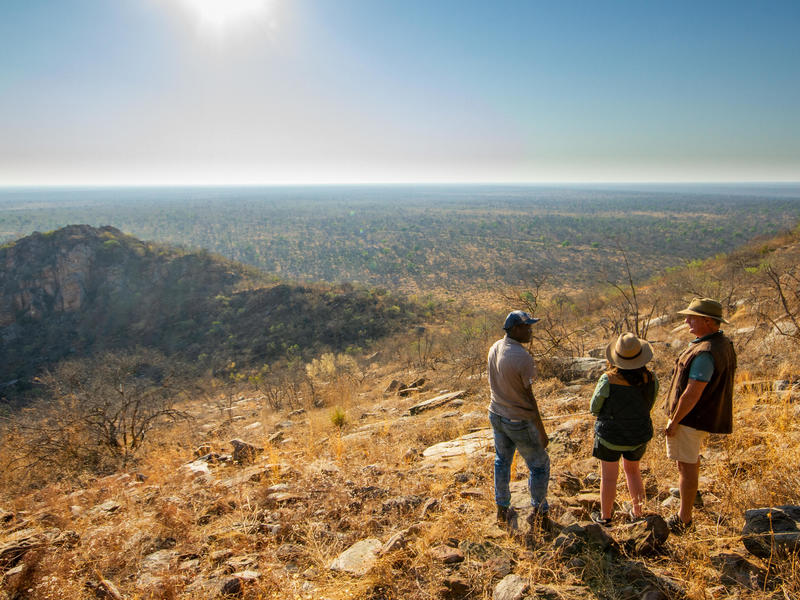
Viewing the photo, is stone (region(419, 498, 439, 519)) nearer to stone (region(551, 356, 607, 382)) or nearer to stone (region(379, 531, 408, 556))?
stone (region(379, 531, 408, 556))

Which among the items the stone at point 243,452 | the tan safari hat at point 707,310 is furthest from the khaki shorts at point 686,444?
the stone at point 243,452

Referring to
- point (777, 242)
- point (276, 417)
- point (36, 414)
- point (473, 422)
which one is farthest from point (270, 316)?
point (777, 242)

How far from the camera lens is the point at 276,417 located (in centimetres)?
924

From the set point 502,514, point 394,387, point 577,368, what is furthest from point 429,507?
point 394,387

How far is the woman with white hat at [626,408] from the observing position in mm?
2529

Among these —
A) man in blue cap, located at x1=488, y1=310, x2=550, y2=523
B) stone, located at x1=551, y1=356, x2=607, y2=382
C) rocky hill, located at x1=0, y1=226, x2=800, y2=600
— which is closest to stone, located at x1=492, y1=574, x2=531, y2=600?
rocky hill, located at x1=0, y1=226, x2=800, y2=600

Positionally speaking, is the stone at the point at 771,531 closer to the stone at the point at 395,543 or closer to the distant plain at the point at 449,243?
the stone at the point at 395,543

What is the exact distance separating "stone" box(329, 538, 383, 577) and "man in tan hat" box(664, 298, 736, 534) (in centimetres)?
204

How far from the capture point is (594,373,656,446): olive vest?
257cm

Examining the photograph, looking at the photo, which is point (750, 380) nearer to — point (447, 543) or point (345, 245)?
point (447, 543)

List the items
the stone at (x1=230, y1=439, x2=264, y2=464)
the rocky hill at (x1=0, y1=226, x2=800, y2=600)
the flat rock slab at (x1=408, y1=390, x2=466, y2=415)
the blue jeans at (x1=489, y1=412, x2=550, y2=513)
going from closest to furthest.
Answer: the rocky hill at (x1=0, y1=226, x2=800, y2=600) → the blue jeans at (x1=489, y1=412, x2=550, y2=513) → the stone at (x1=230, y1=439, x2=264, y2=464) → the flat rock slab at (x1=408, y1=390, x2=466, y2=415)

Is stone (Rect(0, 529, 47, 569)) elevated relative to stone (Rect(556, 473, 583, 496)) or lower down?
lower down

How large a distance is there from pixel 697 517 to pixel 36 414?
14.7 metres

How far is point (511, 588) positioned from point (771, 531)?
1.53m
